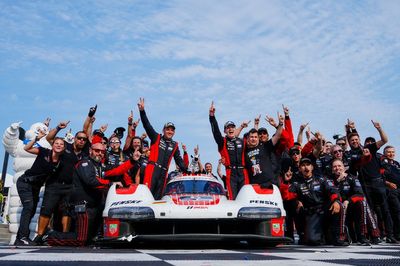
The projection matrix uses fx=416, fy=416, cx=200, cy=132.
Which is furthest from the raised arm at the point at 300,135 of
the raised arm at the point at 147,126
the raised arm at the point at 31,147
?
the raised arm at the point at 31,147

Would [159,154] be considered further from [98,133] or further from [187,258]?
[187,258]

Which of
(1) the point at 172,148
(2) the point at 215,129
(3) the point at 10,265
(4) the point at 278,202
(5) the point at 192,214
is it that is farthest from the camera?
(1) the point at 172,148

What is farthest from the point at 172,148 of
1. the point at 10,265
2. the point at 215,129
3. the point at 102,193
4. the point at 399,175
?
the point at 10,265

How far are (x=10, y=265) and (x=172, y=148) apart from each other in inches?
203

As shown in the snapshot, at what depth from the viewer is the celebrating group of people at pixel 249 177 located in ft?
18.3

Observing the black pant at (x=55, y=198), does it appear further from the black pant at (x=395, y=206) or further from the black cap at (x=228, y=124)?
the black pant at (x=395, y=206)

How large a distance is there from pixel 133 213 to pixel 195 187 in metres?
1.41

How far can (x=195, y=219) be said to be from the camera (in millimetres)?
4438

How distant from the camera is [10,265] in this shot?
232 centimetres

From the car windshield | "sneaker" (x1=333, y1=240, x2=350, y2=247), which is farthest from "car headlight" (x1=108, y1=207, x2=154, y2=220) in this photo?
"sneaker" (x1=333, y1=240, x2=350, y2=247)

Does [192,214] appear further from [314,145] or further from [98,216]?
[314,145]

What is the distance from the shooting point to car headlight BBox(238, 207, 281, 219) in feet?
14.6

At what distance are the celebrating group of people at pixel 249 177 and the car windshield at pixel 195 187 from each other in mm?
652

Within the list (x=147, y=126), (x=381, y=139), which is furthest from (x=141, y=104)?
(x=381, y=139)
